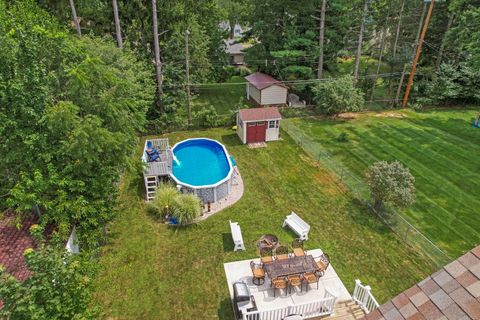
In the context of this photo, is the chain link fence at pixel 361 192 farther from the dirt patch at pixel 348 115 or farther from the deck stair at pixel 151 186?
the deck stair at pixel 151 186

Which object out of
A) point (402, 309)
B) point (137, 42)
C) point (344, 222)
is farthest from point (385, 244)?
point (137, 42)

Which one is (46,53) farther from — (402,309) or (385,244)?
(385,244)

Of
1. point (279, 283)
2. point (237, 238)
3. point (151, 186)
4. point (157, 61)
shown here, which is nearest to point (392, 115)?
point (157, 61)

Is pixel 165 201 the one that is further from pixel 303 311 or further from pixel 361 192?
pixel 361 192

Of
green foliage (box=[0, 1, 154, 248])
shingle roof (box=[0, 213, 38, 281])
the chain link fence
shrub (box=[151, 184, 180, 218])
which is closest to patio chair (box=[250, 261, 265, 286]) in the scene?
shrub (box=[151, 184, 180, 218])

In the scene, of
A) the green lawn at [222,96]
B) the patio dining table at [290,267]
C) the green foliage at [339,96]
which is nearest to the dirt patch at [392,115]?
the green foliage at [339,96]

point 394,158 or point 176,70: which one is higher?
point 176,70
